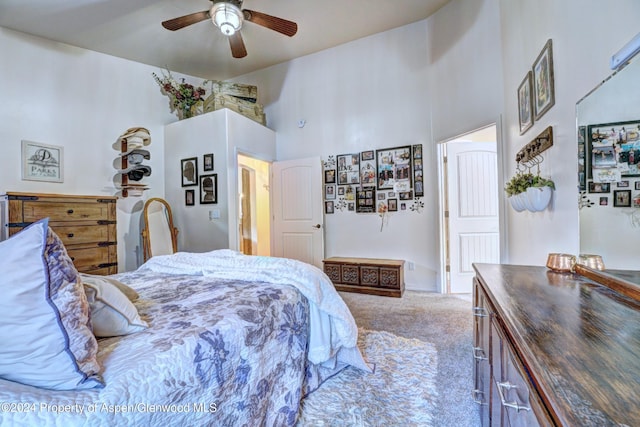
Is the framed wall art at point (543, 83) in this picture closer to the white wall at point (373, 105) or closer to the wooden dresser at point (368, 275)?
the white wall at point (373, 105)

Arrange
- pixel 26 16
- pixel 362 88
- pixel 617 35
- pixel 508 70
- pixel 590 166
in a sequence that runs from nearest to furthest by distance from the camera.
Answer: pixel 617 35 < pixel 590 166 < pixel 508 70 < pixel 26 16 < pixel 362 88

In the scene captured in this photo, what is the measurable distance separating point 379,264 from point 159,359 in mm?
2934

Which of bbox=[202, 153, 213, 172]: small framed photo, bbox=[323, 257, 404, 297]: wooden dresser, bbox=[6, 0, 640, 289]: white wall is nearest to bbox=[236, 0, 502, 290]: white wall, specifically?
bbox=[6, 0, 640, 289]: white wall

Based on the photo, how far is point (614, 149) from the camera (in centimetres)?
108

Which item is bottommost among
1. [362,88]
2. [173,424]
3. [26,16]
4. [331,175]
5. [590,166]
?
[173,424]

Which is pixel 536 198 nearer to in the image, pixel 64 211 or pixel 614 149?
pixel 614 149

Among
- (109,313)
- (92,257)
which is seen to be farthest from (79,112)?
(109,313)

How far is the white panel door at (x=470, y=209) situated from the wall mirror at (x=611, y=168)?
216 centimetres

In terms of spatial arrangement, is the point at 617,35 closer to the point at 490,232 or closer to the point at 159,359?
the point at 159,359

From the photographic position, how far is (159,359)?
82cm

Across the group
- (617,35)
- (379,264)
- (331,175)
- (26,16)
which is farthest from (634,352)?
(26,16)

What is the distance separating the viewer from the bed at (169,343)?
651 millimetres

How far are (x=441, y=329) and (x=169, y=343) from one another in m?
2.27

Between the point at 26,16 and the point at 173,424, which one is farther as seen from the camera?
the point at 26,16
